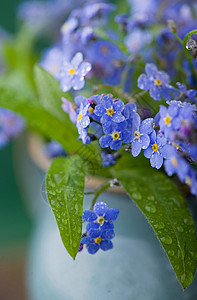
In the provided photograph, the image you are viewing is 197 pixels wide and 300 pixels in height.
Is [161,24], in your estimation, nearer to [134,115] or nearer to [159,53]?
[159,53]

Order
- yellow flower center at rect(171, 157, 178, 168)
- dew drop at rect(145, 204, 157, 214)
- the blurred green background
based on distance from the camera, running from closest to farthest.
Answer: yellow flower center at rect(171, 157, 178, 168) → dew drop at rect(145, 204, 157, 214) → the blurred green background

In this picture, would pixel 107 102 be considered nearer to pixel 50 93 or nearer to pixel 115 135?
pixel 115 135

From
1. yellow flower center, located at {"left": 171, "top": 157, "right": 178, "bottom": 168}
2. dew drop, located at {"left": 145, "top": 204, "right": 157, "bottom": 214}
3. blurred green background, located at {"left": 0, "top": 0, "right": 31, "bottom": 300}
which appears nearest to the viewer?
yellow flower center, located at {"left": 171, "top": 157, "right": 178, "bottom": 168}

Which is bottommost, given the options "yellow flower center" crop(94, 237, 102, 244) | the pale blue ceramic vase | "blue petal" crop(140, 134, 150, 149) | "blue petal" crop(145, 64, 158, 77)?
the pale blue ceramic vase

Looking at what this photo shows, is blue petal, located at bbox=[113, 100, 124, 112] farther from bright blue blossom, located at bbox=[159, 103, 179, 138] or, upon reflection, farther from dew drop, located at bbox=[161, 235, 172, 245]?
dew drop, located at bbox=[161, 235, 172, 245]

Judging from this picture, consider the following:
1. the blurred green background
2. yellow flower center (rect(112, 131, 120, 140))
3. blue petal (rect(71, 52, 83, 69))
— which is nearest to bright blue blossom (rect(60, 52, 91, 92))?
blue petal (rect(71, 52, 83, 69))

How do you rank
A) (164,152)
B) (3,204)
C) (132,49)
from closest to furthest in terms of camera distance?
1. (164,152)
2. (132,49)
3. (3,204)

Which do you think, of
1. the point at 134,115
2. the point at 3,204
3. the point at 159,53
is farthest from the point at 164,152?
the point at 3,204
